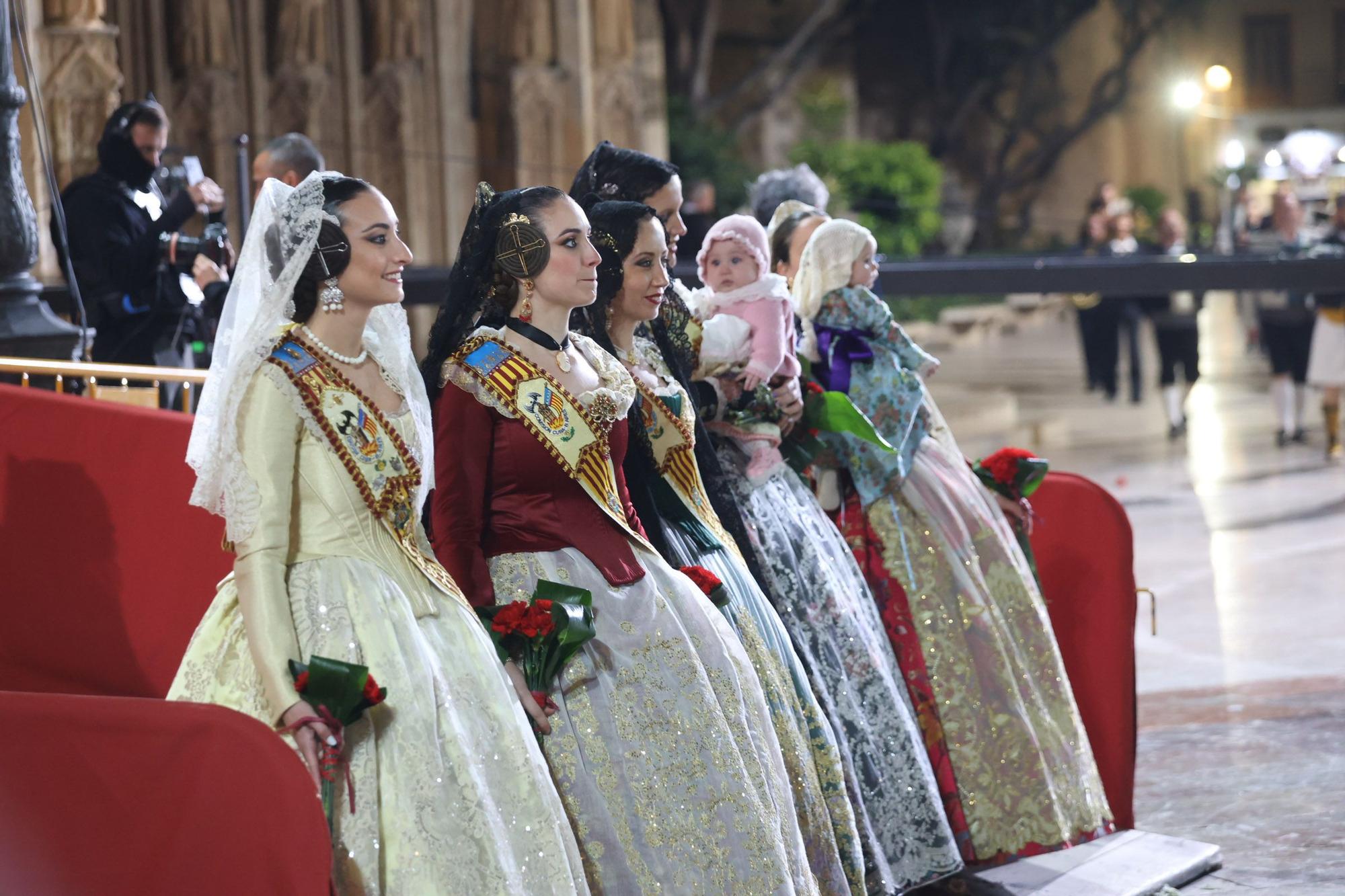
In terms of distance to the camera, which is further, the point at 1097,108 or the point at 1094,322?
the point at 1097,108

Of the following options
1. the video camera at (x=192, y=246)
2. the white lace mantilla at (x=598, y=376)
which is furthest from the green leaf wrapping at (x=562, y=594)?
the video camera at (x=192, y=246)

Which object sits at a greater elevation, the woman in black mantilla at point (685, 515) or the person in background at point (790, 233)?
the person in background at point (790, 233)

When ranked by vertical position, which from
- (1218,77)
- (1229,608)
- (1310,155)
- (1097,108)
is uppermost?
(1218,77)

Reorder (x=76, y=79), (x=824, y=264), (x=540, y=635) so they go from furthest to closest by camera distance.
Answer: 1. (x=76, y=79)
2. (x=824, y=264)
3. (x=540, y=635)

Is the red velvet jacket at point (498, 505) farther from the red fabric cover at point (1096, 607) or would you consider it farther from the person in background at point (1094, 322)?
the person in background at point (1094, 322)

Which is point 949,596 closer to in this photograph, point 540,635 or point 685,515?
point 685,515

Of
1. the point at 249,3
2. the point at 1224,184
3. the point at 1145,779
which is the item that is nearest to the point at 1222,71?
the point at 1224,184

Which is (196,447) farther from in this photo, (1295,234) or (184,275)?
(1295,234)

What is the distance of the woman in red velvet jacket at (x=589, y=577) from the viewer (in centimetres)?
310

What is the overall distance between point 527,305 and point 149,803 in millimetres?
1096

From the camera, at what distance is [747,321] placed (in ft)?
13.3

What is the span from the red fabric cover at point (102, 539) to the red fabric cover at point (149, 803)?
4.27 feet

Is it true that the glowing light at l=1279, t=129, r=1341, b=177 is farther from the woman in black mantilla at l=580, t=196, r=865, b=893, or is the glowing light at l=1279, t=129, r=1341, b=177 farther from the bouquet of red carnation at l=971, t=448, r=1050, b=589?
A: the woman in black mantilla at l=580, t=196, r=865, b=893

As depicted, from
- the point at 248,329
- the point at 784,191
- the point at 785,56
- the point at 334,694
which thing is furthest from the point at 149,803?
the point at 785,56
